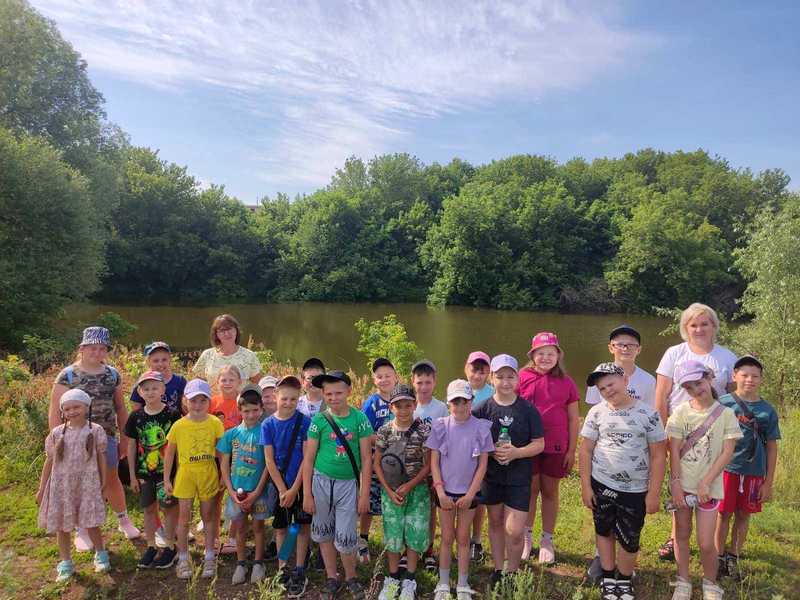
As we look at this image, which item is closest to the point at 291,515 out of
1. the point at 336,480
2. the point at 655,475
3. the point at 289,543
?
the point at 289,543

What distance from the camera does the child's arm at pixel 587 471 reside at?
10.5 ft

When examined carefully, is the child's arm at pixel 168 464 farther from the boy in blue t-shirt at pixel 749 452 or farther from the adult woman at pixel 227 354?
the boy in blue t-shirt at pixel 749 452

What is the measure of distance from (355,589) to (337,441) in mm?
938

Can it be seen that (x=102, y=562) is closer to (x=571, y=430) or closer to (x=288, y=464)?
(x=288, y=464)

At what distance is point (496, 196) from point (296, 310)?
1985 cm

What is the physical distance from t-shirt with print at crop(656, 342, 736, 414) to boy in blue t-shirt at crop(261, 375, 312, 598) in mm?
2632

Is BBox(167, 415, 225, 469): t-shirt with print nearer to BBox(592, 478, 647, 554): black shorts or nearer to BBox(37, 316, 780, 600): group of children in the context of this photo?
BBox(37, 316, 780, 600): group of children

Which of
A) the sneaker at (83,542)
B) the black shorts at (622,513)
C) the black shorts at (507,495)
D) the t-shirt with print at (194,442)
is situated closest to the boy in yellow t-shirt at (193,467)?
the t-shirt with print at (194,442)

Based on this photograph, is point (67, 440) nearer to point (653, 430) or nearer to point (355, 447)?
point (355, 447)

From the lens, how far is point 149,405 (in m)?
3.76

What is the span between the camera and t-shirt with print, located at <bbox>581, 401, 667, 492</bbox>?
3094 millimetres

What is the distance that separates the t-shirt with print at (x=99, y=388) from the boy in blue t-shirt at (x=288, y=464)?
1381mm

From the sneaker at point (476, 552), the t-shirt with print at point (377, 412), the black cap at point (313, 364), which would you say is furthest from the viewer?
the black cap at point (313, 364)

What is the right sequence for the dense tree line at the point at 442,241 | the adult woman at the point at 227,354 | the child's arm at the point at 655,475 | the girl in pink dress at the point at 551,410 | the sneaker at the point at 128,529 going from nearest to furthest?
the child's arm at the point at 655,475 → the girl in pink dress at the point at 551,410 → the sneaker at the point at 128,529 → the adult woman at the point at 227,354 → the dense tree line at the point at 442,241
